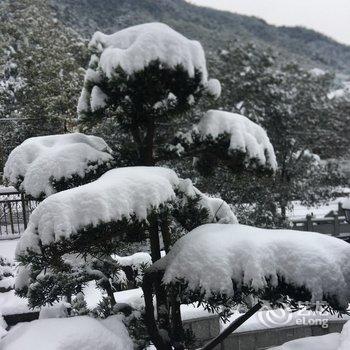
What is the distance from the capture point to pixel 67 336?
272 cm

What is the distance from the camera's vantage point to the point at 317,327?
6.15 metres

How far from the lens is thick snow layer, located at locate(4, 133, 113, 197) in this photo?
3145 millimetres

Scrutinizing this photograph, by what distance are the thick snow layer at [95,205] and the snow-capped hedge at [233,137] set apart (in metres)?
0.79

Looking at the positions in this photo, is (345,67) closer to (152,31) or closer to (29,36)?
(29,36)

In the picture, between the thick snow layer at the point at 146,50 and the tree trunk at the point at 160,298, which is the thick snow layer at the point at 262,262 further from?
the thick snow layer at the point at 146,50

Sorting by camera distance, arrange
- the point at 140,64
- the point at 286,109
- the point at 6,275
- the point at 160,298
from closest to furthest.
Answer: the point at 140,64 → the point at 160,298 → the point at 6,275 → the point at 286,109

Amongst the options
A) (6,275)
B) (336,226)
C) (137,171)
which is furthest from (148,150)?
(336,226)

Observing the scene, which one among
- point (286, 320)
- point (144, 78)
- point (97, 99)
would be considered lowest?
point (286, 320)

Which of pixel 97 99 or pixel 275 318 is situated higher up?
pixel 97 99

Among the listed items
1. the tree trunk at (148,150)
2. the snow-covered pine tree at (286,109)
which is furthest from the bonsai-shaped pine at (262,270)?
the snow-covered pine tree at (286,109)

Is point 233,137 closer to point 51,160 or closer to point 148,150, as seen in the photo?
point 148,150

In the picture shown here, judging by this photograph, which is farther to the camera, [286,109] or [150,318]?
[286,109]

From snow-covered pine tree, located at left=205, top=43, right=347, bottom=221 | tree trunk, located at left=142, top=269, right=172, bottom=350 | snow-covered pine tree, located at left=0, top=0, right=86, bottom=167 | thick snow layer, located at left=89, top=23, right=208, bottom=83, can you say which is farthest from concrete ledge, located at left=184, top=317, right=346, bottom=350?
snow-covered pine tree, located at left=205, top=43, right=347, bottom=221

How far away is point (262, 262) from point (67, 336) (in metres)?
1.34
